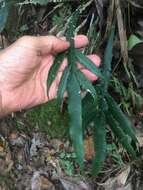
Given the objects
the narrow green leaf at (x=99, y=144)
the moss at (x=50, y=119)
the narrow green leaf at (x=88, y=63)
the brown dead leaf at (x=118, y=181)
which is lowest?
the brown dead leaf at (x=118, y=181)

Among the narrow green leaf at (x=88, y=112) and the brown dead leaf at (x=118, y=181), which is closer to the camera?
the narrow green leaf at (x=88, y=112)

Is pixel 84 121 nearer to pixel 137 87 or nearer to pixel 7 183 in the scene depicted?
pixel 137 87

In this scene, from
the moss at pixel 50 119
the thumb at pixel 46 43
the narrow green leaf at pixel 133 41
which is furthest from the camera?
the moss at pixel 50 119

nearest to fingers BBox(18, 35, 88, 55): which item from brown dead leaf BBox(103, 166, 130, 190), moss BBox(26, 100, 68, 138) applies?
moss BBox(26, 100, 68, 138)

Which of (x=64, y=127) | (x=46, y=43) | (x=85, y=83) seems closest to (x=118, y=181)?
(x=64, y=127)

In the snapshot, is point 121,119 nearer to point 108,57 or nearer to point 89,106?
point 89,106

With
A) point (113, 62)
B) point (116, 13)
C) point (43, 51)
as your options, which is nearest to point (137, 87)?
point (113, 62)

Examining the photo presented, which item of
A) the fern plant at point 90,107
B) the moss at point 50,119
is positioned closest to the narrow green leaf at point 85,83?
the fern plant at point 90,107

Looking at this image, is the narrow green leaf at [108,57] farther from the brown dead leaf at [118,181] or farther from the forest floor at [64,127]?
the brown dead leaf at [118,181]
